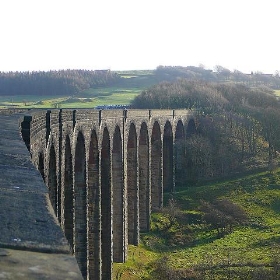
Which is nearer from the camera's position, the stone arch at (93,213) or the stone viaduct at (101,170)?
the stone viaduct at (101,170)

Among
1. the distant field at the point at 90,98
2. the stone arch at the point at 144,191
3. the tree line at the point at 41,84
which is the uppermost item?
the tree line at the point at 41,84

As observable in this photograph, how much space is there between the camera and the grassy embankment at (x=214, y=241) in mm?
21047

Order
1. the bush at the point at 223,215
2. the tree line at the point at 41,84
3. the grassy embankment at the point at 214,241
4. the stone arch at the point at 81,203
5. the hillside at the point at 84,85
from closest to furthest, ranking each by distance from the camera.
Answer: the stone arch at the point at 81,203 → the grassy embankment at the point at 214,241 → the bush at the point at 223,215 → the hillside at the point at 84,85 → the tree line at the point at 41,84

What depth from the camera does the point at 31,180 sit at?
432 centimetres

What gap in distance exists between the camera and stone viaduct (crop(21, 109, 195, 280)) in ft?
43.2

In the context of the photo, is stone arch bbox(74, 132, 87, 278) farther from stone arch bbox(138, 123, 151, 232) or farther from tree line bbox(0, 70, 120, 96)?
tree line bbox(0, 70, 120, 96)

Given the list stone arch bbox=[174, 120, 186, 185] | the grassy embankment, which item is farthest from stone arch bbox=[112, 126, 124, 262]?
stone arch bbox=[174, 120, 186, 185]

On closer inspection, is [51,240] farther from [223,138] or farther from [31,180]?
[223,138]

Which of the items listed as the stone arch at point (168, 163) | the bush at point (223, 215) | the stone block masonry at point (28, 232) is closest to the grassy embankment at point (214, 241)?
the bush at point (223, 215)

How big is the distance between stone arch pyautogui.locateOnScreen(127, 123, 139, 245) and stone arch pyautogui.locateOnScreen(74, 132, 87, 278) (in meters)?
9.48

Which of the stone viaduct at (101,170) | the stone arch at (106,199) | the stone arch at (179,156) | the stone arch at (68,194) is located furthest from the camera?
the stone arch at (179,156)

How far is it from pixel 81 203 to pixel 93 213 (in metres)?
2.53

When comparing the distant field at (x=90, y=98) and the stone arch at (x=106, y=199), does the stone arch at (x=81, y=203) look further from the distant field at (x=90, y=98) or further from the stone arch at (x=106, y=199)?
the distant field at (x=90, y=98)

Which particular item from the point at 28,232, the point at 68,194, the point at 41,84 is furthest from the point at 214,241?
the point at 41,84
